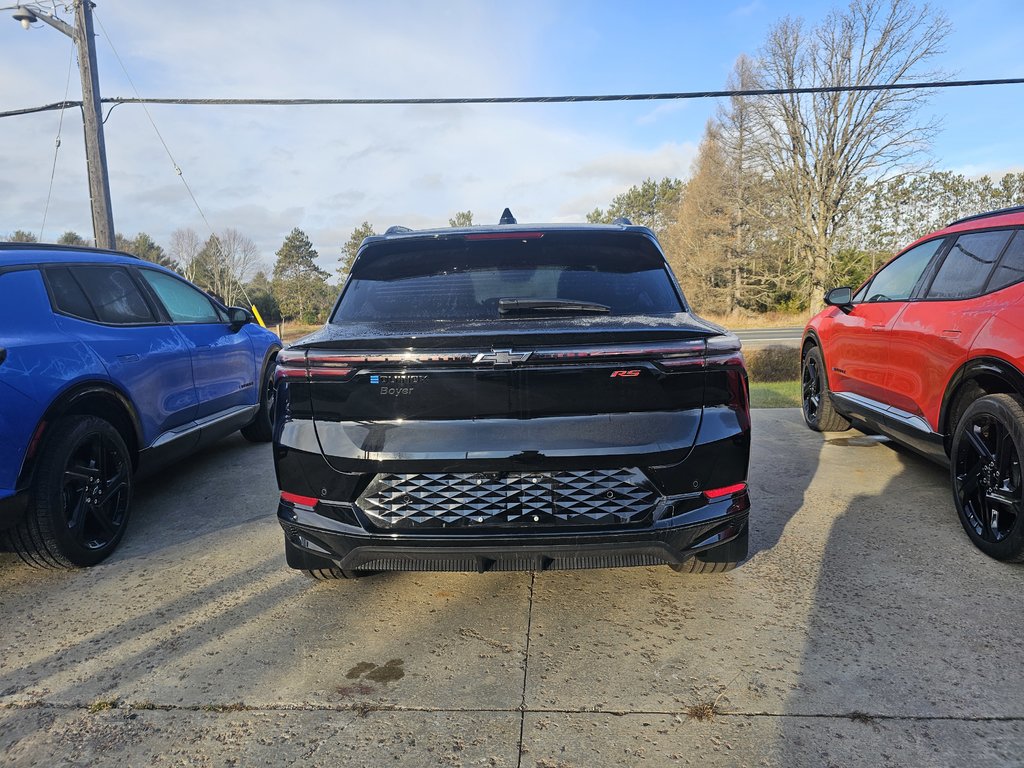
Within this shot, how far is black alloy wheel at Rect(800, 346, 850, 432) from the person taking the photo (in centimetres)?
594

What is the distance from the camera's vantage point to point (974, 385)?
351cm

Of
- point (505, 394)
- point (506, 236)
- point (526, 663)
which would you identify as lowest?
point (526, 663)

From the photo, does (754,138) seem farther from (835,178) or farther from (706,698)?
(706,698)

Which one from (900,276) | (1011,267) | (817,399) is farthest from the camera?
(817,399)

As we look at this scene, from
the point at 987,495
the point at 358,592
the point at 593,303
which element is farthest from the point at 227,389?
the point at 987,495

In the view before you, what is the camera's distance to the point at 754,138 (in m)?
26.6

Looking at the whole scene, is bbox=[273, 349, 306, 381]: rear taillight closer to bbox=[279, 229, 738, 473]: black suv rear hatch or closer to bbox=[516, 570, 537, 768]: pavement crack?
bbox=[279, 229, 738, 473]: black suv rear hatch

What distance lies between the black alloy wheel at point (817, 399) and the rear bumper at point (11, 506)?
5.89 meters

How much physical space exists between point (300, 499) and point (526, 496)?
0.89 meters

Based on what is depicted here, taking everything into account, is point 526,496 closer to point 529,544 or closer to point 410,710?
point 529,544

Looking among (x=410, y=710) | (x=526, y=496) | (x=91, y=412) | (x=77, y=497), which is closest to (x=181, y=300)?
(x=91, y=412)

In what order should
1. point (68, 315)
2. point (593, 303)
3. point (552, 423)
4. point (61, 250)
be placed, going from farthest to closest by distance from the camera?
point (61, 250) < point (68, 315) < point (593, 303) < point (552, 423)

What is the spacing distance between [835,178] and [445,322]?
27.4 m

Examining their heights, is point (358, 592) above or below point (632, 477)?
below
